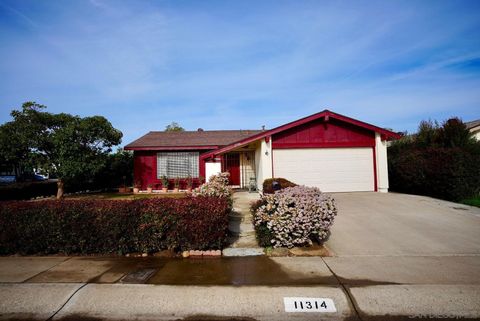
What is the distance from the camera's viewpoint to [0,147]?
1360 centimetres

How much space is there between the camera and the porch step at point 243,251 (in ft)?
19.0

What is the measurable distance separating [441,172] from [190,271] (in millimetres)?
11655

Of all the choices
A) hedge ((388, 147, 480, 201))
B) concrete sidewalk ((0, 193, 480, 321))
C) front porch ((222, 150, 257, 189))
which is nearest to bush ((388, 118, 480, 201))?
hedge ((388, 147, 480, 201))

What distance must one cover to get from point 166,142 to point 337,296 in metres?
16.9

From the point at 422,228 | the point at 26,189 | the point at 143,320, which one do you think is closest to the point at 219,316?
the point at 143,320

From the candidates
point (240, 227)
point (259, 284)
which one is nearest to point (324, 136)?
point (240, 227)

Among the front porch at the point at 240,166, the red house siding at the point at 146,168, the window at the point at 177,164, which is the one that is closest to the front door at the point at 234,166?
the front porch at the point at 240,166

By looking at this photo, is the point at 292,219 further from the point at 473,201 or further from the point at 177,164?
the point at 177,164

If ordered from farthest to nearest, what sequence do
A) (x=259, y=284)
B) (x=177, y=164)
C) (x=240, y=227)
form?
1. (x=177, y=164)
2. (x=240, y=227)
3. (x=259, y=284)

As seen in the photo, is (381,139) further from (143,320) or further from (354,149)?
(143,320)

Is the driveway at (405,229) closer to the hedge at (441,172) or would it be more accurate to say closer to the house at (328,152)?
the hedge at (441,172)

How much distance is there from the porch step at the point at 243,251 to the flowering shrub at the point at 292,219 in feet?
0.81

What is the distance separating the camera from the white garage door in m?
13.6

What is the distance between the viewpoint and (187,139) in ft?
64.9
